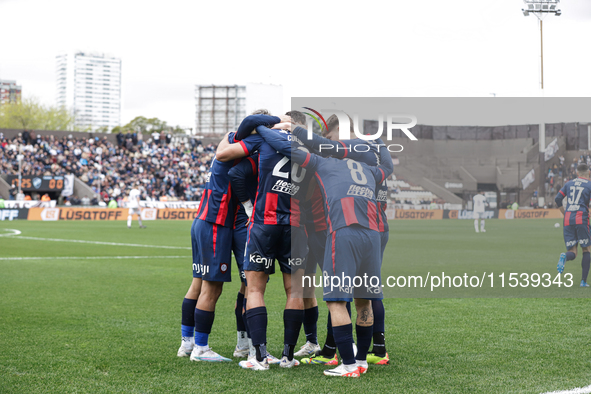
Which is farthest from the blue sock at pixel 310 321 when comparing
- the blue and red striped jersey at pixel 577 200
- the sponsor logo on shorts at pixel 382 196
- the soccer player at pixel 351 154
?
the blue and red striped jersey at pixel 577 200

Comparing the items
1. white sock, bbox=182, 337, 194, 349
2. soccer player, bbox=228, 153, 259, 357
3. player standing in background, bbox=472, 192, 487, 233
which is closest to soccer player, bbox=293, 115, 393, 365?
soccer player, bbox=228, 153, 259, 357

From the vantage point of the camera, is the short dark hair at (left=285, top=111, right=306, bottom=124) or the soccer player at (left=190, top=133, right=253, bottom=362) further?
the soccer player at (left=190, top=133, right=253, bottom=362)

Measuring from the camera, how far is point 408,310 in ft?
24.8

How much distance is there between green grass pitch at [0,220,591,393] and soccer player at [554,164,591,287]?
517mm

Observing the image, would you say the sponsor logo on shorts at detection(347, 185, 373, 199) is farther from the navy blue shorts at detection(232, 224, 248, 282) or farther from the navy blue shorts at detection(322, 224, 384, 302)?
the navy blue shorts at detection(232, 224, 248, 282)

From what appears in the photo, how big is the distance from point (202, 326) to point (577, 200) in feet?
22.4

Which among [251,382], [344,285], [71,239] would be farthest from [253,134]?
[71,239]

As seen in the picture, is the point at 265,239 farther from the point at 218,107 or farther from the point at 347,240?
the point at 218,107

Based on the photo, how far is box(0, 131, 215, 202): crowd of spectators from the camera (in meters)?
42.4

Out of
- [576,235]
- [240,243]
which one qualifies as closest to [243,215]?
[240,243]

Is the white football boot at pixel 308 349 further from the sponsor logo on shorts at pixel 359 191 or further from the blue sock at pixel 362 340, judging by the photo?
the sponsor logo on shorts at pixel 359 191

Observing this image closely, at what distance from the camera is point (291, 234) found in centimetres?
491

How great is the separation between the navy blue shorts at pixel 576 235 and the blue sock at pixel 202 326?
557 cm

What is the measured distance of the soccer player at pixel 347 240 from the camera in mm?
4488
